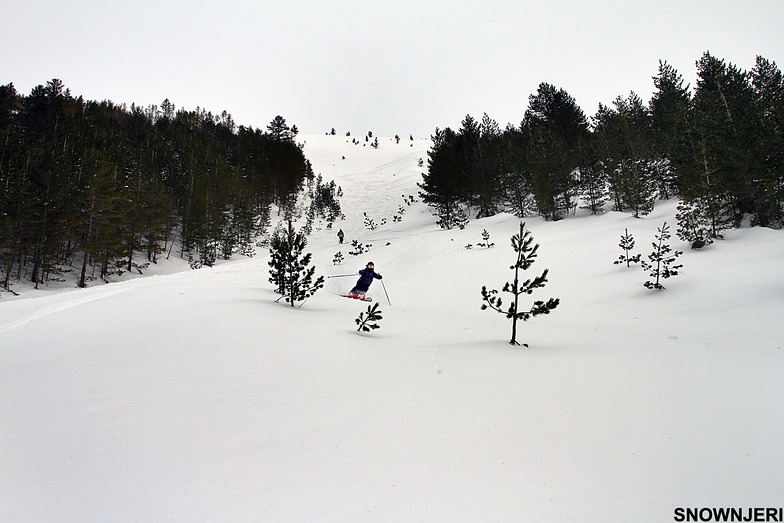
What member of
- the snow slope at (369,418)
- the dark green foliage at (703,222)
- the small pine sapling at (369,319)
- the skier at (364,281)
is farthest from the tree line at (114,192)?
the dark green foliage at (703,222)

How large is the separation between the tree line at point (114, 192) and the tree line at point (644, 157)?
24067 mm

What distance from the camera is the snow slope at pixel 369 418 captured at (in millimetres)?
2107

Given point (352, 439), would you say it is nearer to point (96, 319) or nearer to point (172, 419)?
point (172, 419)

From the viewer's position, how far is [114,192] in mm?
28266

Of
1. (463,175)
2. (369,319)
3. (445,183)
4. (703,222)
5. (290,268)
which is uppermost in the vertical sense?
(463,175)

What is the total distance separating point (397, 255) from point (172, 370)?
846 inches

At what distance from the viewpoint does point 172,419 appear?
3078 mm

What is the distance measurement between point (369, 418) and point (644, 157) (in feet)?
123

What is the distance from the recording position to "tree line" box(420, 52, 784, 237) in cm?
1675

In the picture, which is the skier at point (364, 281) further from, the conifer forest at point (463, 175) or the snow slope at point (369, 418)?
the conifer forest at point (463, 175)

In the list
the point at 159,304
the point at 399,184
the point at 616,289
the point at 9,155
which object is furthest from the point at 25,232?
the point at 399,184

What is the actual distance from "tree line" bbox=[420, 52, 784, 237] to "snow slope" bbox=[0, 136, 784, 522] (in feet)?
40.1

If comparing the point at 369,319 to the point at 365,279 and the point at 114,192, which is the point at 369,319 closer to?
the point at 365,279

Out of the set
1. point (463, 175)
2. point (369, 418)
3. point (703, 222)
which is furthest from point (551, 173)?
point (369, 418)
